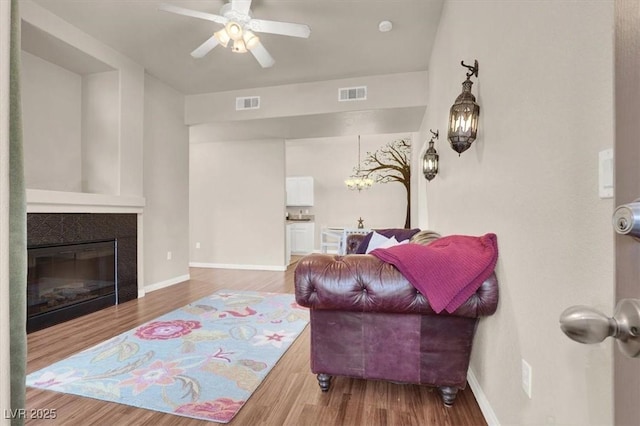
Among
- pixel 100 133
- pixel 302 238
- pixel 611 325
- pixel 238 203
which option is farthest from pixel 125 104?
pixel 302 238

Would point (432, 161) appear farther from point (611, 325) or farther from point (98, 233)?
point (98, 233)

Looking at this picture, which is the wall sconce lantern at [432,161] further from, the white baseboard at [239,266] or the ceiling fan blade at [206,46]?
the white baseboard at [239,266]

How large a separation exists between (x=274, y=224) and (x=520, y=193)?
16.1 feet

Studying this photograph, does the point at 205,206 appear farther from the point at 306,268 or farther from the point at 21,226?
the point at 21,226

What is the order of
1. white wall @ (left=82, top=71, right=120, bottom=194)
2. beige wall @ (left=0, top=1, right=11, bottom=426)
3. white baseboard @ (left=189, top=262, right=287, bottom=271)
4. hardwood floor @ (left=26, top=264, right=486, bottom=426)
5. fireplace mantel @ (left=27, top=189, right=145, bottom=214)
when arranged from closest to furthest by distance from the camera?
1. beige wall @ (left=0, top=1, right=11, bottom=426)
2. hardwood floor @ (left=26, top=264, right=486, bottom=426)
3. fireplace mantel @ (left=27, top=189, right=145, bottom=214)
4. white wall @ (left=82, top=71, right=120, bottom=194)
5. white baseboard @ (left=189, top=262, right=287, bottom=271)

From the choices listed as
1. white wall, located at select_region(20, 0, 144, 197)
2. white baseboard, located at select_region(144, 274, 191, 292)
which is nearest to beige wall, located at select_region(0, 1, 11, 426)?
white wall, located at select_region(20, 0, 144, 197)

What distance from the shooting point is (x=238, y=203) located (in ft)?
19.9

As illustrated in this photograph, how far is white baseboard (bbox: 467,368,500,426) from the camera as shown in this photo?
1480 mm

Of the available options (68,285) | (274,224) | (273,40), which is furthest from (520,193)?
(274,224)

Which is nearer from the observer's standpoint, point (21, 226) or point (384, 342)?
point (21, 226)

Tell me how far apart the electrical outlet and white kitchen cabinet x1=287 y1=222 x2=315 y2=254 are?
24.0 ft

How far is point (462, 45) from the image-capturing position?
213 centimetres

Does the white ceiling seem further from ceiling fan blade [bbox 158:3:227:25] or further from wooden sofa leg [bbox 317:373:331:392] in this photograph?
wooden sofa leg [bbox 317:373:331:392]

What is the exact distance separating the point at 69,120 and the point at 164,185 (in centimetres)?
132
